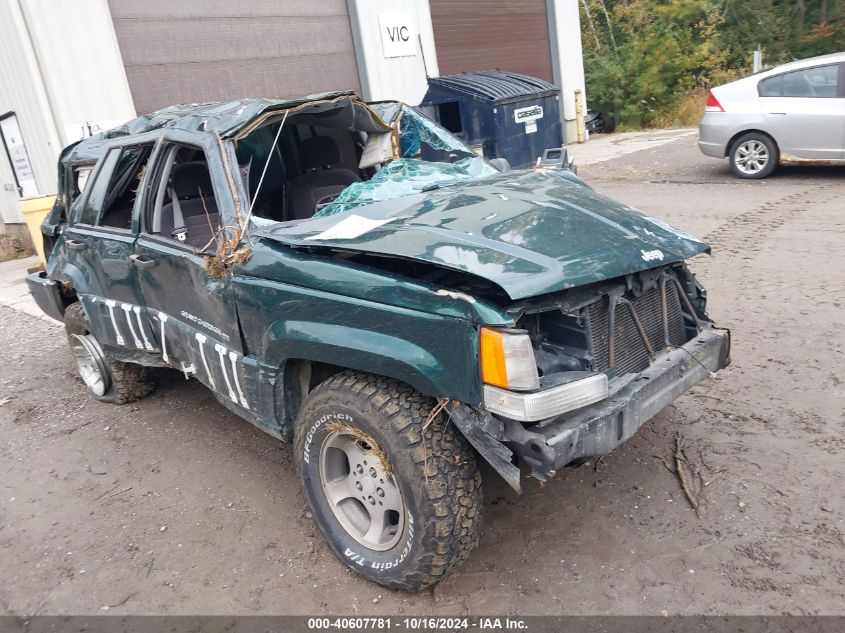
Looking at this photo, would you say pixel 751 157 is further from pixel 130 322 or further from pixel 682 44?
pixel 682 44

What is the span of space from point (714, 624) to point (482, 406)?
3.78ft

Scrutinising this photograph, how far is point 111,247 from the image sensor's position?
4.18 meters

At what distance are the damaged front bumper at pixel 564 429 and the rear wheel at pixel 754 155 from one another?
8210 millimetres

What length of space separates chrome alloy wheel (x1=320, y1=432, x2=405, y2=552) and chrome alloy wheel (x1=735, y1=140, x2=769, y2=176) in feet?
29.5

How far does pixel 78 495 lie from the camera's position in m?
3.92

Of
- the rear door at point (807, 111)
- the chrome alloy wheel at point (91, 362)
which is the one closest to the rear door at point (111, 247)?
the chrome alloy wheel at point (91, 362)

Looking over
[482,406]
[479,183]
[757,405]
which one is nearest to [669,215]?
[757,405]

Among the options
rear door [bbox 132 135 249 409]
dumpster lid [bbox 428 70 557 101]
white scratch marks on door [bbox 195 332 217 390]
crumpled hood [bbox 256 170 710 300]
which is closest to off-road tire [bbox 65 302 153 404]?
rear door [bbox 132 135 249 409]

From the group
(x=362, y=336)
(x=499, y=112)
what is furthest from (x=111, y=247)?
(x=499, y=112)

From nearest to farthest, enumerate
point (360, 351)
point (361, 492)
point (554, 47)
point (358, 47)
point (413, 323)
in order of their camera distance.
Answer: point (413, 323), point (360, 351), point (361, 492), point (358, 47), point (554, 47)

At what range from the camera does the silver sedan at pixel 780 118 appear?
29.2 ft

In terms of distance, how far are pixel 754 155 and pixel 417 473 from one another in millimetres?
9217

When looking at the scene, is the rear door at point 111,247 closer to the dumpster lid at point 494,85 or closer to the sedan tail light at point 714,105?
the dumpster lid at point 494,85

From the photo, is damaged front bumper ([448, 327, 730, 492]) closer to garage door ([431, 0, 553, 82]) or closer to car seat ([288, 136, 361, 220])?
car seat ([288, 136, 361, 220])
